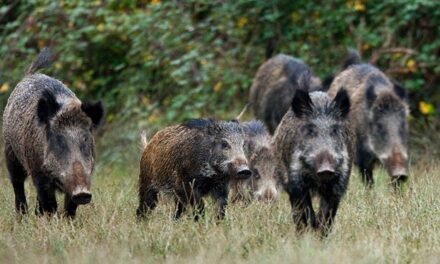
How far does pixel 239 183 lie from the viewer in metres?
8.65

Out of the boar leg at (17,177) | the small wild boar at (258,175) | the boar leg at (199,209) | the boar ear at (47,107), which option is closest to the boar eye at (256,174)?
the small wild boar at (258,175)

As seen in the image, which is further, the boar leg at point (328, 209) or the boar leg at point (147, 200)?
the boar leg at point (147, 200)

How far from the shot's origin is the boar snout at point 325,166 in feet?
20.5

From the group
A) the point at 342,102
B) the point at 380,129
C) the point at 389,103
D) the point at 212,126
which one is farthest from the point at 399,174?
the point at 342,102

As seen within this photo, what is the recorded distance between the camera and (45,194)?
7.23 meters

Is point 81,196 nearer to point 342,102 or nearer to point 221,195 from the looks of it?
point 221,195

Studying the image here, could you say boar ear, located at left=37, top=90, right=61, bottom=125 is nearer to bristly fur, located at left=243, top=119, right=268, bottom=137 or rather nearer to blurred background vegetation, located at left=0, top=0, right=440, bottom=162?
bristly fur, located at left=243, top=119, right=268, bottom=137

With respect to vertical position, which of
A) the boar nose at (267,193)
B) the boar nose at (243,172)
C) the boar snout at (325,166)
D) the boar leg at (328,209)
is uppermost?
the boar snout at (325,166)

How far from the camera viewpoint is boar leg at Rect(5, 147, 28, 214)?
26.3 ft

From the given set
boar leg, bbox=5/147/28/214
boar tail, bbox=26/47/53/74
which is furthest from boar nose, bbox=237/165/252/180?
boar tail, bbox=26/47/53/74

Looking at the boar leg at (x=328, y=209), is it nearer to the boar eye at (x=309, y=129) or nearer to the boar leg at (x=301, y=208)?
the boar leg at (x=301, y=208)

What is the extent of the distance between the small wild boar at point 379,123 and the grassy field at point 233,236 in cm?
163

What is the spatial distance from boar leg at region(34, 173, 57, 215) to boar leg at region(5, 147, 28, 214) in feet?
2.47

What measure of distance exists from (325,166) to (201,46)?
713 cm
